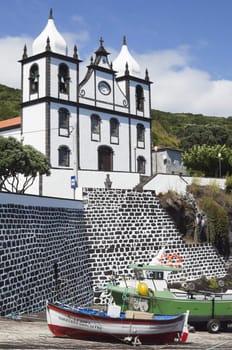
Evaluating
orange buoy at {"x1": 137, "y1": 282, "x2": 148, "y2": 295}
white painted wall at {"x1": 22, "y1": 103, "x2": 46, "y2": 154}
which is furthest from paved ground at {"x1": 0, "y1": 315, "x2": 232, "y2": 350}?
white painted wall at {"x1": 22, "y1": 103, "x2": 46, "y2": 154}

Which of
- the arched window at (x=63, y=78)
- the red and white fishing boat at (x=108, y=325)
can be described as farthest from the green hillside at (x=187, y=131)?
the red and white fishing boat at (x=108, y=325)

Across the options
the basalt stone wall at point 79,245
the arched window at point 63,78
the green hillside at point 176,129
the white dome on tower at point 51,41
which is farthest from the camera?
the green hillside at point 176,129

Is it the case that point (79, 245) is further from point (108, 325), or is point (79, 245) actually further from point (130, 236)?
point (108, 325)

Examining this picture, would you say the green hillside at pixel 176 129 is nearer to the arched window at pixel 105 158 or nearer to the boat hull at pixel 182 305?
the arched window at pixel 105 158

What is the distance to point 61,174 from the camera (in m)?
32.1

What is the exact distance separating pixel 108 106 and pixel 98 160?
4.47m

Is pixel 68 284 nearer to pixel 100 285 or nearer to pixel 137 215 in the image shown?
pixel 100 285

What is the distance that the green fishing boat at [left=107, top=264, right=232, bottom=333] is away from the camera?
1783 centimetres

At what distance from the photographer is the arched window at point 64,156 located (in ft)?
116

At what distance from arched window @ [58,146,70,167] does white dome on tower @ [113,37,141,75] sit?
32.2 feet

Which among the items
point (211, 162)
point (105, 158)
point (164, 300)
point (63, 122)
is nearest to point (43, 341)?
point (164, 300)

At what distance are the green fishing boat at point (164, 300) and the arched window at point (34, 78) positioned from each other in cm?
2064

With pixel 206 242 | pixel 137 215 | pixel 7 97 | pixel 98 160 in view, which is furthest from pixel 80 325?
pixel 7 97

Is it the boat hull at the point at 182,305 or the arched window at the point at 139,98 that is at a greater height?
the arched window at the point at 139,98
